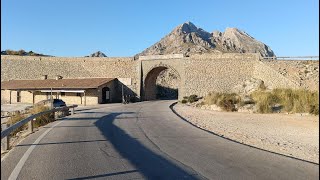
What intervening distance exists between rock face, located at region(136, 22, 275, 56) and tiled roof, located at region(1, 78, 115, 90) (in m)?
54.3

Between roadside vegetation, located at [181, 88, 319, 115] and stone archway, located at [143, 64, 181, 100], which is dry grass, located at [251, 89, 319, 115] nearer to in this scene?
roadside vegetation, located at [181, 88, 319, 115]

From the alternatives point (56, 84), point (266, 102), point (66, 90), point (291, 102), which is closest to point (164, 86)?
point (56, 84)

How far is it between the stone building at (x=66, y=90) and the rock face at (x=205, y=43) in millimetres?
54452

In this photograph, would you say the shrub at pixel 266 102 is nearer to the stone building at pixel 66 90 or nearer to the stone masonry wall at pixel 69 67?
the stone building at pixel 66 90

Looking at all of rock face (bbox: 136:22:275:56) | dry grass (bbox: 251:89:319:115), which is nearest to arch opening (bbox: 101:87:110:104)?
dry grass (bbox: 251:89:319:115)

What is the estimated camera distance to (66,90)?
156 feet

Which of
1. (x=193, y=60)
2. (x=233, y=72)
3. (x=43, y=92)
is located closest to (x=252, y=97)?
(x=233, y=72)

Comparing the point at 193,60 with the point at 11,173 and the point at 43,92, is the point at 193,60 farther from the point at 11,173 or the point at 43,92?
the point at 11,173

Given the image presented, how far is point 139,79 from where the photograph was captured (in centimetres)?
5181

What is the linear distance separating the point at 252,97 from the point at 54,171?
2918 centimetres

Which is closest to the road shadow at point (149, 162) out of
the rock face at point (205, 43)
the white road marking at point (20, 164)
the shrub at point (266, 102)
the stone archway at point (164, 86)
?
the white road marking at point (20, 164)

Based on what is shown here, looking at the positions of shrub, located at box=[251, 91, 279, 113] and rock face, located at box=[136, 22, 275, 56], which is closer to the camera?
shrub, located at box=[251, 91, 279, 113]

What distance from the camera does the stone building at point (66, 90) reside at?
4673 centimetres

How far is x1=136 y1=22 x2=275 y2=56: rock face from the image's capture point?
109250mm
